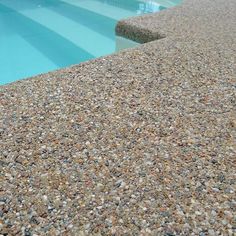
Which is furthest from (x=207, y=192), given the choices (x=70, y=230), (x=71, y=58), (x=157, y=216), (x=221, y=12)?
(x=71, y=58)

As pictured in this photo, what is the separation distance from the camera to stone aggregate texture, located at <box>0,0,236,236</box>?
2062mm

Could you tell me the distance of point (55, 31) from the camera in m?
8.59

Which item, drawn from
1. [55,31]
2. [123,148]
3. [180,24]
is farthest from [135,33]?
[55,31]

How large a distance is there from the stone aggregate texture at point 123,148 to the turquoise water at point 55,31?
11.3 feet

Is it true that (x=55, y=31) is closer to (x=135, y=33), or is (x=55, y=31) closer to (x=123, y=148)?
(x=135, y=33)

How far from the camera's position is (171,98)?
10.9 ft

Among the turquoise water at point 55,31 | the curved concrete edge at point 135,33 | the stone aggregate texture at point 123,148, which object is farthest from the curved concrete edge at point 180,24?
the turquoise water at point 55,31

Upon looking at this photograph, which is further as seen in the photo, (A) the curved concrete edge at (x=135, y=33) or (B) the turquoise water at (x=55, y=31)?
(B) the turquoise water at (x=55, y=31)

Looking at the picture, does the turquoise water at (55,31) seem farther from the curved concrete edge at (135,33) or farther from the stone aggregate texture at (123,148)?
the stone aggregate texture at (123,148)

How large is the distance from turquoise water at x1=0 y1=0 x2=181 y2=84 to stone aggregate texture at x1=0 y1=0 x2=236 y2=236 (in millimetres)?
3436

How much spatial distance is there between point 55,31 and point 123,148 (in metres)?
6.63

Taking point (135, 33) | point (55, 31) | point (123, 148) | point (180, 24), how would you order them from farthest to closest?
point (55, 31) < point (180, 24) < point (135, 33) < point (123, 148)

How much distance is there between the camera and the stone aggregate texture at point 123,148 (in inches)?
81.2

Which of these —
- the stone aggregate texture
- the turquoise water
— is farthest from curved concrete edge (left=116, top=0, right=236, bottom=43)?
the turquoise water
